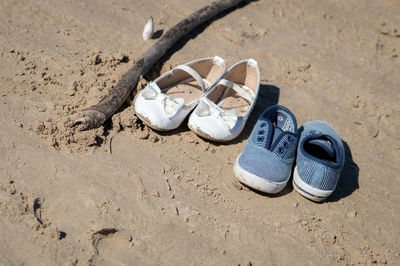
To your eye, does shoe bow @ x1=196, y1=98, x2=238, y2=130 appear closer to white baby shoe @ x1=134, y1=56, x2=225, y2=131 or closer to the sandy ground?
white baby shoe @ x1=134, y1=56, x2=225, y2=131

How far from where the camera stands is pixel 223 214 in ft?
8.66

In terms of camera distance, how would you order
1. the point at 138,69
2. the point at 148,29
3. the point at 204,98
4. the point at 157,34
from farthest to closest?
the point at 157,34 < the point at 148,29 < the point at 138,69 < the point at 204,98

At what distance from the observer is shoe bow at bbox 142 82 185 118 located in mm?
2980

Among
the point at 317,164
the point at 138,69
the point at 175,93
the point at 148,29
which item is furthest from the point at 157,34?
the point at 317,164

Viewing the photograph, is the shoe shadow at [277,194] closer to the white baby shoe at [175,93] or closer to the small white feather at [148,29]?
the white baby shoe at [175,93]

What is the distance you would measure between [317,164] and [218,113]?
2.78 ft

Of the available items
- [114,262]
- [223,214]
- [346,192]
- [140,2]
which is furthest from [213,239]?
[140,2]

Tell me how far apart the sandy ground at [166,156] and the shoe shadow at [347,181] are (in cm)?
1

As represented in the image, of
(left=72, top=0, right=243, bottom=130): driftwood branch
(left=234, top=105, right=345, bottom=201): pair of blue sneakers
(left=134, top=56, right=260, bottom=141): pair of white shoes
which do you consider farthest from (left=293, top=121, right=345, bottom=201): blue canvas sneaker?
(left=72, top=0, right=243, bottom=130): driftwood branch

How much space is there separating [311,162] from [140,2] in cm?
283

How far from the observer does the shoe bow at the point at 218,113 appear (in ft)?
9.91

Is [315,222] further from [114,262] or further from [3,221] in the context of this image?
[3,221]

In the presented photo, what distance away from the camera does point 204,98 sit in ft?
10.2

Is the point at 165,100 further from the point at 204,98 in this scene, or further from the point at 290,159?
the point at 290,159
